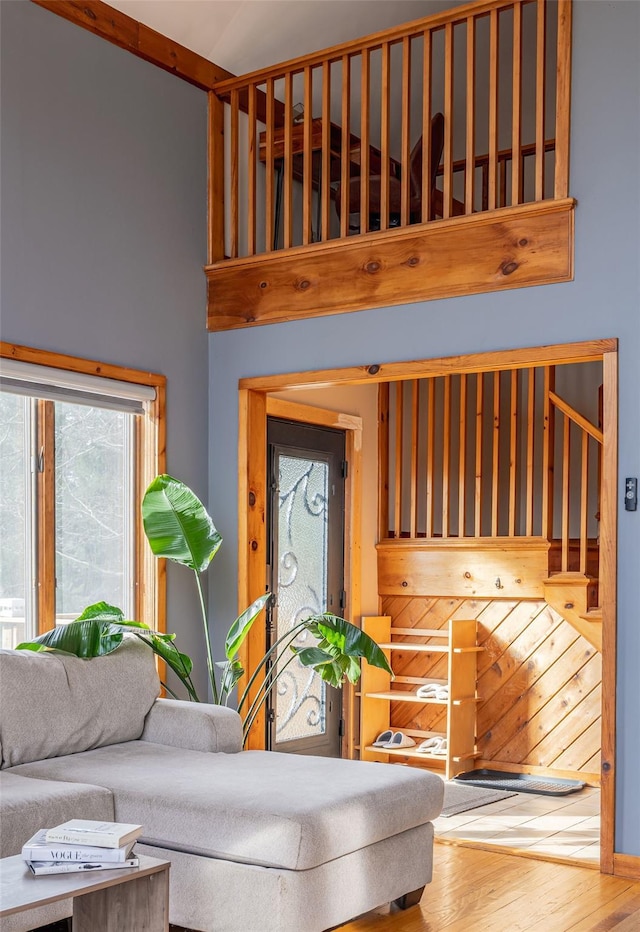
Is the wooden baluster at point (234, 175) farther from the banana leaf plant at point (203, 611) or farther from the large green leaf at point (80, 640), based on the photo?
the large green leaf at point (80, 640)

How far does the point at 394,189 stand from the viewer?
588 centimetres

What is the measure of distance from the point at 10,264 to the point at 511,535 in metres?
3.36

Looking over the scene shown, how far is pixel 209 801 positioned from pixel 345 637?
1.29 meters

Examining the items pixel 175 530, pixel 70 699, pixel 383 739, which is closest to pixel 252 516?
pixel 175 530

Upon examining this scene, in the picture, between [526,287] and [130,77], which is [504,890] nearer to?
[526,287]

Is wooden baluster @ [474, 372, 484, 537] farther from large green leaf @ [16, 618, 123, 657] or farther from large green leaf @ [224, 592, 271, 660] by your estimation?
large green leaf @ [16, 618, 123, 657]

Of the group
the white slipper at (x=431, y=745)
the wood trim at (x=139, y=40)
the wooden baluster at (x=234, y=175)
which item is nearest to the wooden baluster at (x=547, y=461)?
the white slipper at (x=431, y=745)

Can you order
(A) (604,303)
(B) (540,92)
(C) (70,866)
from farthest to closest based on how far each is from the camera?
(B) (540,92)
(A) (604,303)
(C) (70,866)

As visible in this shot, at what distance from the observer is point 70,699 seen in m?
3.94

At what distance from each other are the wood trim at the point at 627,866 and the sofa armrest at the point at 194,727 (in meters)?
1.55

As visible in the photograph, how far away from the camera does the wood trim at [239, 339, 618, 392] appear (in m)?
4.27

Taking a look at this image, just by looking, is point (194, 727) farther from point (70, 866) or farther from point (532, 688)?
point (532, 688)

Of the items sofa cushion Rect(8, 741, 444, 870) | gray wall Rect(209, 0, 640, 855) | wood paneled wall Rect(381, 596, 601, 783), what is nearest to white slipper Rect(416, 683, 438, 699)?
wood paneled wall Rect(381, 596, 601, 783)

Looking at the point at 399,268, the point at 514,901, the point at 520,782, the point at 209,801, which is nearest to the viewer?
the point at 209,801
